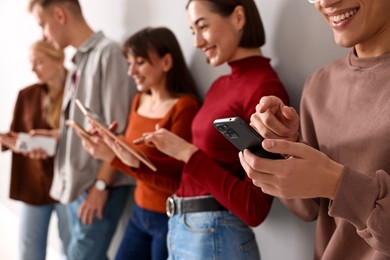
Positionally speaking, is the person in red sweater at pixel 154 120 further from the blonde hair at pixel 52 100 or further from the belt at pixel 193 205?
the blonde hair at pixel 52 100

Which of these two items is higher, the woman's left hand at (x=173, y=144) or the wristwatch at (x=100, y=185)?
the woman's left hand at (x=173, y=144)

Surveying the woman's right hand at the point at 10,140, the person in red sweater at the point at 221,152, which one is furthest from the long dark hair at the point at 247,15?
the woman's right hand at the point at 10,140

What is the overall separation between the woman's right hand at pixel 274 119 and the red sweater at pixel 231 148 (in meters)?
0.29

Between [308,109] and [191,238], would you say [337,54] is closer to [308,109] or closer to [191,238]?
[308,109]

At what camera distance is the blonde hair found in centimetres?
215

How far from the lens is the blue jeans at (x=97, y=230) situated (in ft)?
6.19

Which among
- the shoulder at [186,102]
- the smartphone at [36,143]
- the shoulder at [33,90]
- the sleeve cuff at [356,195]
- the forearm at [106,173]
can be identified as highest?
the sleeve cuff at [356,195]

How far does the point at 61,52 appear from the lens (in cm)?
227

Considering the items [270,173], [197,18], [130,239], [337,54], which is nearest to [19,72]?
[130,239]

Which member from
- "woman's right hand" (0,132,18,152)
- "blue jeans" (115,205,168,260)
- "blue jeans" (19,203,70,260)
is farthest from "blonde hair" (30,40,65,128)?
"blue jeans" (115,205,168,260)

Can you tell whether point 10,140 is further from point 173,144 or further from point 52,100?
point 173,144

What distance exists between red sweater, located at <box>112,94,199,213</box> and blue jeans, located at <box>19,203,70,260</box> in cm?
74

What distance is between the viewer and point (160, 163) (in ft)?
4.88

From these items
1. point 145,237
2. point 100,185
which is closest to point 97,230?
point 100,185
